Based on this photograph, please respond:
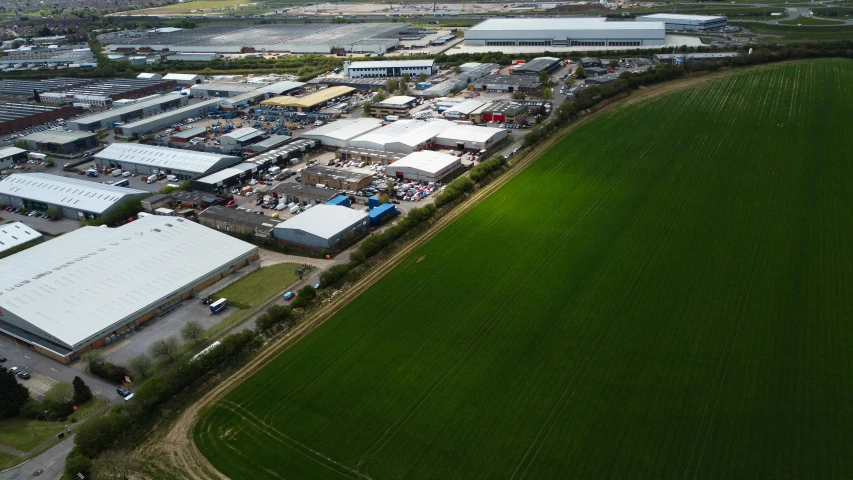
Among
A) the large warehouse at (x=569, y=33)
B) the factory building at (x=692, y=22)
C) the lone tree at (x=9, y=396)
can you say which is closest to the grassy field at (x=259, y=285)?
the lone tree at (x=9, y=396)

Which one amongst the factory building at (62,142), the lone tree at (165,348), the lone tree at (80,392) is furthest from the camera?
the factory building at (62,142)

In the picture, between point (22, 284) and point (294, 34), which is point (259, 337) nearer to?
point (22, 284)

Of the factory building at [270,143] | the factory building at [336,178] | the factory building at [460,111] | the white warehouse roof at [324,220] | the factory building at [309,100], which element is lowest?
the white warehouse roof at [324,220]

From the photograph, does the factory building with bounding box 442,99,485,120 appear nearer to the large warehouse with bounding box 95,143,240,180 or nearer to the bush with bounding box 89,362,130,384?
the large warehouse with bounding box 95,143,240,180

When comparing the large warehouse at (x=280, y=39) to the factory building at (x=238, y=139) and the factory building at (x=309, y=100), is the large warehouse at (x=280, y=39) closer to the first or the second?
the factory building at (x=309, y=100)

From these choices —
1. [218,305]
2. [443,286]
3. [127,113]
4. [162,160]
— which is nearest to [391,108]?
[162,160]

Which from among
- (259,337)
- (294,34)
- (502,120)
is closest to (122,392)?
(259,337)

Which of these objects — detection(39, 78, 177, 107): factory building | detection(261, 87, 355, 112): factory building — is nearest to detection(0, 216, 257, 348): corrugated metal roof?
detection(261, 87, 355, 112): factory building
